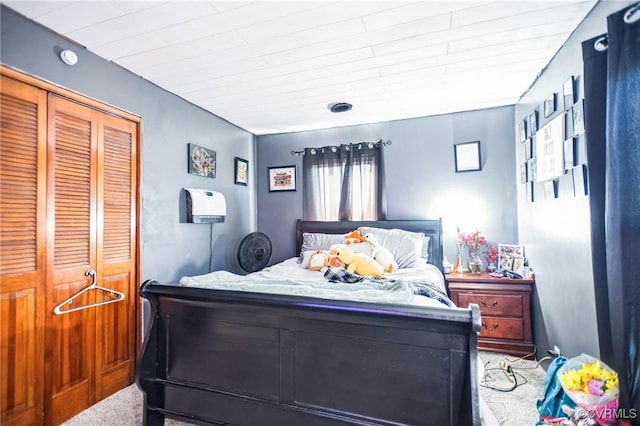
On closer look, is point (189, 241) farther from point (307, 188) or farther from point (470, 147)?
point (470, 147)

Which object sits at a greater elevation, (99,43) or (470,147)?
(99,43)

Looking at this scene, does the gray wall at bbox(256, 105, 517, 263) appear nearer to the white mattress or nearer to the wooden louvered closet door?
the white mattress

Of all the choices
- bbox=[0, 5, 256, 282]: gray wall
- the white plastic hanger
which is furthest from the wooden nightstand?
the white plastic hanger

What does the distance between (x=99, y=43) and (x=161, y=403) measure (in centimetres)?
223

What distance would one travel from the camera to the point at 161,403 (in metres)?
1.66

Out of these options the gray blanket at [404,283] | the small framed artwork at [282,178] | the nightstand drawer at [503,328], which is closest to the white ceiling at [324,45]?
the small framed artwork at [282,178]

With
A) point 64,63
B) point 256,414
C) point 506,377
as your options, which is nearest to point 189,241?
point 64,63

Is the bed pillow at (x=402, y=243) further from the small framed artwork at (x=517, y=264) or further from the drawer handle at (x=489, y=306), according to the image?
the small framed artwork at (x=517, y=264)

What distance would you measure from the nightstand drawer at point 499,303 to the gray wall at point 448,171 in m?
0.60

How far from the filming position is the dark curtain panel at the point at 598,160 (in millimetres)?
1451

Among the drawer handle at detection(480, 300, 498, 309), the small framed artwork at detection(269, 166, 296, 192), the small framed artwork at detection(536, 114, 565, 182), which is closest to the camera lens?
the small framed artwork at detection(536, 114, 565, 182)

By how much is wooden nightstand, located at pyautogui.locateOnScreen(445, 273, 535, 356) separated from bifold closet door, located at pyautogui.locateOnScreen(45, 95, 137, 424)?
2.81m

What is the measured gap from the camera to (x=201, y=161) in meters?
3.06

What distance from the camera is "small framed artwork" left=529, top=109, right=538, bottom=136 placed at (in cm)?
244
